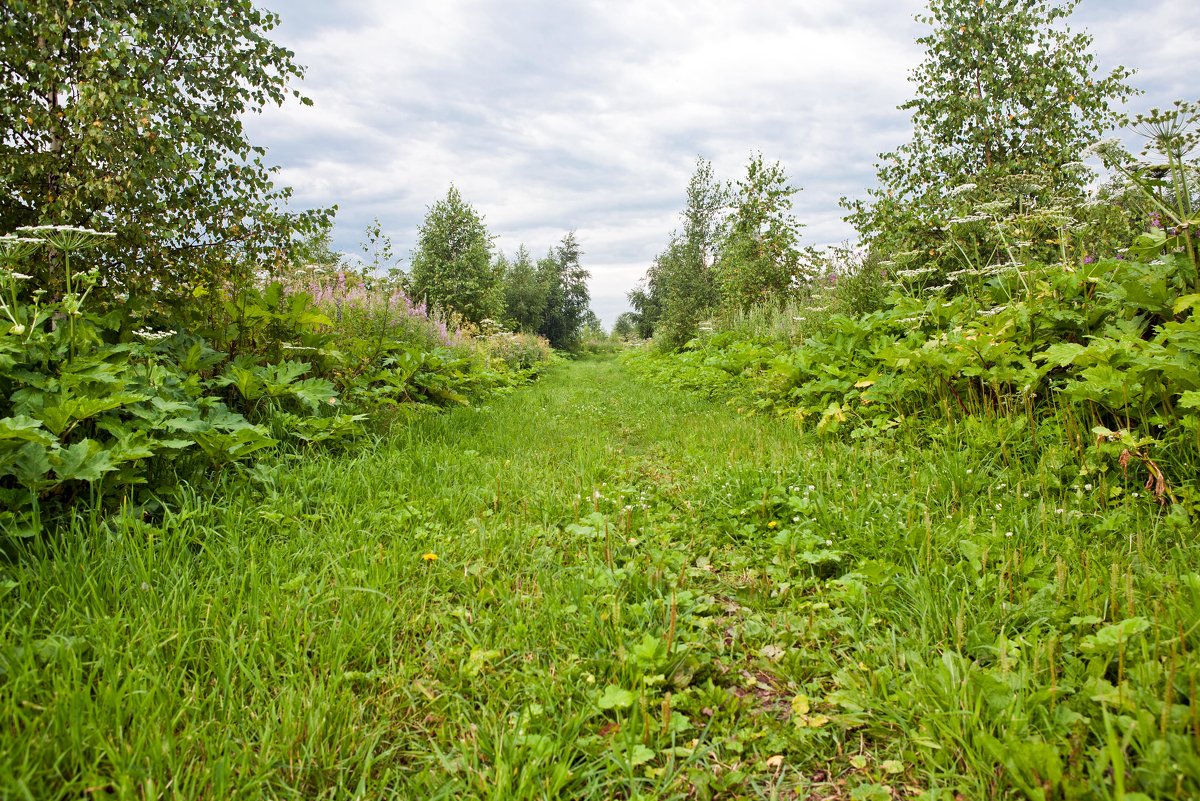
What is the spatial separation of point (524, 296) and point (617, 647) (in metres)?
30.7

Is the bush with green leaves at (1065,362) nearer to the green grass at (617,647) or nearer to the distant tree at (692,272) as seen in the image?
the green grass at (617,647)

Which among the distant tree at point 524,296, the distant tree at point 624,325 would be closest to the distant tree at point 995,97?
the distant tree at point 524,296

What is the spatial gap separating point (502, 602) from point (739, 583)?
0.96 metres

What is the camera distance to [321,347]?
427cm

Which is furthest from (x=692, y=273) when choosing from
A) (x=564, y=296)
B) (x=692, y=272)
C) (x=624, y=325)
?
(x=624, y=325)

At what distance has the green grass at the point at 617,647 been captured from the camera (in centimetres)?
125

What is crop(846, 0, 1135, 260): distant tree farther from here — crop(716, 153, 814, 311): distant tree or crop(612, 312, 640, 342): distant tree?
crop(612, 312, 640, 342): distant tree

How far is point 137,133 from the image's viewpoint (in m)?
3.17

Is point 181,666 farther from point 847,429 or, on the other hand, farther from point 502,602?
point 847,429

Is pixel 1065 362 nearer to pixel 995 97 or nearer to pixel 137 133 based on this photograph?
pixel 137 133

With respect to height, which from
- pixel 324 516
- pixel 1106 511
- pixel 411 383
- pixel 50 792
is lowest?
pixel 50 792

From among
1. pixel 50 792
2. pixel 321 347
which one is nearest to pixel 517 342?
pixel 321 347

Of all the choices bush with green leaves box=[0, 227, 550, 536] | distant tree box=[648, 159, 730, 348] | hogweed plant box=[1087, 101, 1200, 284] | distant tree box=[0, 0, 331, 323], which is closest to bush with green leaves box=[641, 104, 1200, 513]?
hogweed plant box=[1087, 101, 1200, 284]

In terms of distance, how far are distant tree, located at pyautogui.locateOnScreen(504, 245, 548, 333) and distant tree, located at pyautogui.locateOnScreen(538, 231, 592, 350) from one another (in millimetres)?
1093
